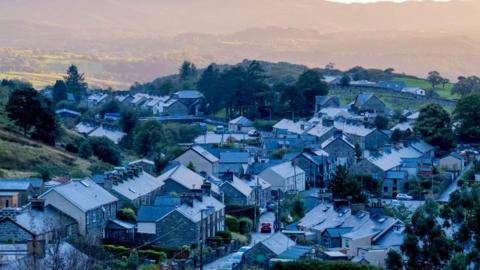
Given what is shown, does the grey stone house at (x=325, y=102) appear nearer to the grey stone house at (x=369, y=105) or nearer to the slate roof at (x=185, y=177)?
the grey stone house at (x=369, y=105)

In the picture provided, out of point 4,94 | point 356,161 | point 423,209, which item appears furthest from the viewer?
point 4,94

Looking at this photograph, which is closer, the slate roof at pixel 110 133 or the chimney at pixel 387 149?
the chimney at pixel 387 149

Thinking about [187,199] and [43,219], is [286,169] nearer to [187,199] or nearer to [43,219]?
[187,199]

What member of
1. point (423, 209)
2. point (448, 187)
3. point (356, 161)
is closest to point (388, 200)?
point (448, 187)

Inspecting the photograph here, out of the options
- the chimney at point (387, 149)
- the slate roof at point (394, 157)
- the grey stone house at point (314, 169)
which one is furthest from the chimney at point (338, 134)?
the slate roof at point (394, 157)

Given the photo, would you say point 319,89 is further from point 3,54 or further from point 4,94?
point 3,54

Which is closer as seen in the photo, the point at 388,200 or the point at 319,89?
the point at 388,200
